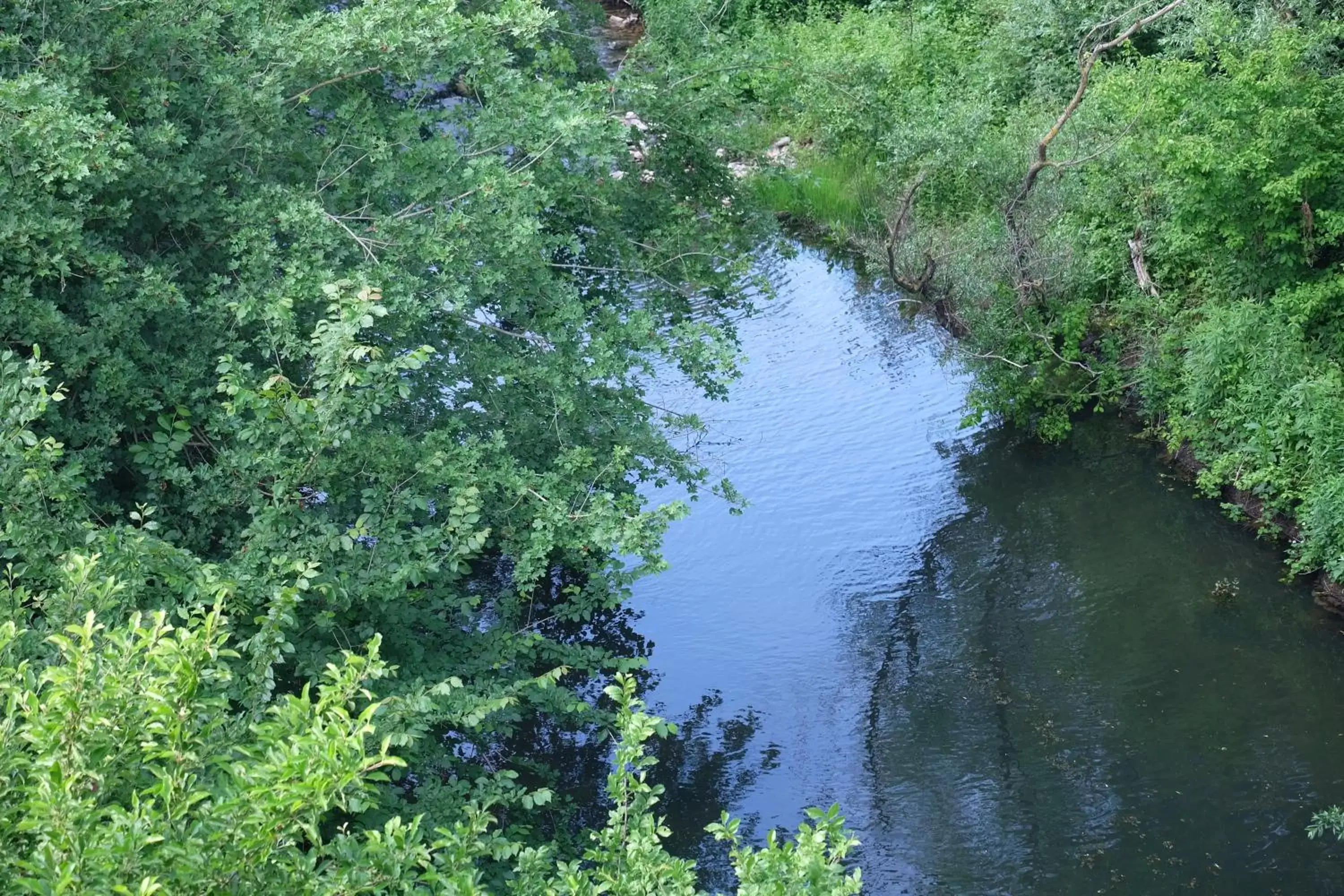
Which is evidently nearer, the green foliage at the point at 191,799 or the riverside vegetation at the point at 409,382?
the green foliage at the point at 191,799

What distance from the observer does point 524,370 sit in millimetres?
8945

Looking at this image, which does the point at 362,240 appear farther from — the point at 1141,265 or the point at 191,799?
the point at 1141,265

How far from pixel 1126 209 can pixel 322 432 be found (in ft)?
43.1

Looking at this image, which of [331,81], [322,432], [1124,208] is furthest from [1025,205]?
[322,432]

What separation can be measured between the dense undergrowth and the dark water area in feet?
2.82

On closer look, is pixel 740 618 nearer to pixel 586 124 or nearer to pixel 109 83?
pixel 586 124

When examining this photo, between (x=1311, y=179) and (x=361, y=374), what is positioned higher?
(x=1311, y=179)

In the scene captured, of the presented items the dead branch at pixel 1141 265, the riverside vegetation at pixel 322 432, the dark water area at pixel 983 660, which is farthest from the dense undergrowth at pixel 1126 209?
the riverside vegetation at pixel 322 432

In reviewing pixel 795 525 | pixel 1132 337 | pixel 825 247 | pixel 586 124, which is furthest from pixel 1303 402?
pixel 825 247

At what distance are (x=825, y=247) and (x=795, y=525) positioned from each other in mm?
8470

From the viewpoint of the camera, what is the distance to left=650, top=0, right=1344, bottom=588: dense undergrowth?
1312cm

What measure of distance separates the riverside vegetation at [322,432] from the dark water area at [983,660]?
1736 mm

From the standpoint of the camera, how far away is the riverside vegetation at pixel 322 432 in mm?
4254

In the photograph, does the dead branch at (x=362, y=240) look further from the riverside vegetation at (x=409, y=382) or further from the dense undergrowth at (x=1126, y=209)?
the dense undergrowth at (x=1126, y=209)
